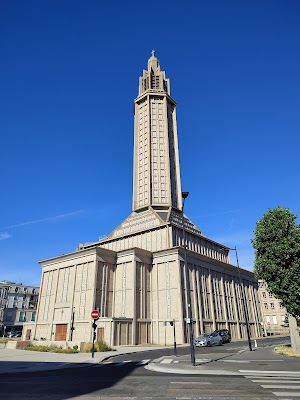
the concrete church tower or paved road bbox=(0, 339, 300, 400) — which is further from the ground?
the concrete church tower

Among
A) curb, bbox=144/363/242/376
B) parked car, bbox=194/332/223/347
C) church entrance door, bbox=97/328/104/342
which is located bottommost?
curb, bbox=144/363/242/376

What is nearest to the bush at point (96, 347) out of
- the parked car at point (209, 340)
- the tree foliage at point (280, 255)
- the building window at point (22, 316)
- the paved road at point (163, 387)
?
the parked car at point (209, 340)

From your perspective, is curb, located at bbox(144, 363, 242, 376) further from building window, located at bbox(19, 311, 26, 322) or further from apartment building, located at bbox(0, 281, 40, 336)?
building window, located at bbox(19, 311, 26, 322)

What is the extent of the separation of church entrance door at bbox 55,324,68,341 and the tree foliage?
30.7 metres

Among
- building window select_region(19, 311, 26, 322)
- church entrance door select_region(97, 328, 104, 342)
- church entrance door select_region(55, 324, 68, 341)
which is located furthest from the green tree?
building window select_region(19, 311, 26, 322)

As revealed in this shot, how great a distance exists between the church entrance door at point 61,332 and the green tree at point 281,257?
30716 mm

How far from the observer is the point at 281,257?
2255 cm

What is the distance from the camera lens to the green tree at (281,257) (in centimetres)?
2170

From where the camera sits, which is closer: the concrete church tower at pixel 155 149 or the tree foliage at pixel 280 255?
the tree foliage at pixel 280 255

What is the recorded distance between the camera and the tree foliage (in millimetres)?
21812

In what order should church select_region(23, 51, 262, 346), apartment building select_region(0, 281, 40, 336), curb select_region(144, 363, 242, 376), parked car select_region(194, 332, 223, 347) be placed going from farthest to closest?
apartment building select_region(0, 281, 40, 336) < church select_region(23, 51, 262, 346) < parked car select_region(194, 332, 223, 347) < curb select_region(144, 363, 242, 376)

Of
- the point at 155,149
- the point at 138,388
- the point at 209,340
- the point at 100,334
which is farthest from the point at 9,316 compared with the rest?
the point at 138,388

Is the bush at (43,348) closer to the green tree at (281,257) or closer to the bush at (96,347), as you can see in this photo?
the bush at (96,347)

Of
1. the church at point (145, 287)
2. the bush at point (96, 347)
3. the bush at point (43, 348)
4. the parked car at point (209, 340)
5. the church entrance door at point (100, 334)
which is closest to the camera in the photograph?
the bush at point (43, 348)
